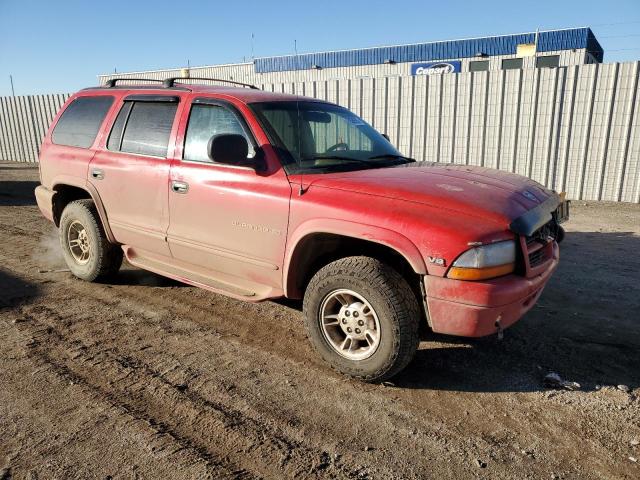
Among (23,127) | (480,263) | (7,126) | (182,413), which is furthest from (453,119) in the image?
(7,126)

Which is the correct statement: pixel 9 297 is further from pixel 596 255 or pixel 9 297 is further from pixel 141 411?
pixel 596 255

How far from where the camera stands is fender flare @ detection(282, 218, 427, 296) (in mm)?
2902

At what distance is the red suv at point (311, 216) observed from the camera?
292 cm

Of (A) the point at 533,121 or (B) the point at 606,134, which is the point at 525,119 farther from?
(B) the point at 606,134

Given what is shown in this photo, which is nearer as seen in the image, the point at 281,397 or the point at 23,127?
the point at 281,397

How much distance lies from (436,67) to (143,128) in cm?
2828

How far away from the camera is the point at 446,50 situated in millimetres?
30344

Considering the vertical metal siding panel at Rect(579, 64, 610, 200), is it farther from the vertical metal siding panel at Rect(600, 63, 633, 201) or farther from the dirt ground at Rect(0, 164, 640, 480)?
the dirt ground at Rect(0, 164, 640, 480)

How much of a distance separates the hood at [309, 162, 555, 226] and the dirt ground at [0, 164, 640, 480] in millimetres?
1191

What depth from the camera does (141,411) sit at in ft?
9.50

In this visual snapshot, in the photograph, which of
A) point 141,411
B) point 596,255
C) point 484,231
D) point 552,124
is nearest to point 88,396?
point 141,411

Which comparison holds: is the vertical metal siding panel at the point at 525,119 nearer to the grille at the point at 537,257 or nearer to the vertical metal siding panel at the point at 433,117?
the vertical metal siding panel at the point at 433,117

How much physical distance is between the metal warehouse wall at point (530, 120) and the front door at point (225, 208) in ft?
25.5

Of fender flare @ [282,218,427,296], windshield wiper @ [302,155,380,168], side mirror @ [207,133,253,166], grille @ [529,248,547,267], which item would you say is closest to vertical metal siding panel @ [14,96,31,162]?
side mirror @ [207,133,253,166]
